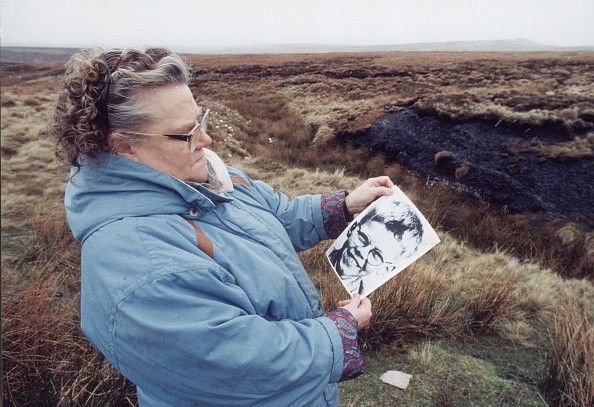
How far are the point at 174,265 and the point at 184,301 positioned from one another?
0.31 ft

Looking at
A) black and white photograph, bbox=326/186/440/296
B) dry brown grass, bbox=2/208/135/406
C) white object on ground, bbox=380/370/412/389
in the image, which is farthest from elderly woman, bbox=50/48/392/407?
white object on ground, bbox=380/370/412/389

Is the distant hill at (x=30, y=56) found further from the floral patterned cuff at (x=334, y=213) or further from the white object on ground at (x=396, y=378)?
the white object on ground at (x=396, y=378)

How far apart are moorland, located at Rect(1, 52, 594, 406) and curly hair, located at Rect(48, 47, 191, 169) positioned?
1.02 feet

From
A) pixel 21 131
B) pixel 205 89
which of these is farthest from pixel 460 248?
pixel 205 89

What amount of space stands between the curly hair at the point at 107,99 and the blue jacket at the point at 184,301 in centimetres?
9

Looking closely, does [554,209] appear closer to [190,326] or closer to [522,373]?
[522,373]

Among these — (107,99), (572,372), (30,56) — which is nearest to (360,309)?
(107,99)

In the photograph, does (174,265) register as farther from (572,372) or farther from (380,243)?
(572,372)

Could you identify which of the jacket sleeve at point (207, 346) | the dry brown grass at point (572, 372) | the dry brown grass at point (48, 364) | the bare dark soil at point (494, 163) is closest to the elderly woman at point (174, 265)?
the jacket sleeve at point (207, 346)

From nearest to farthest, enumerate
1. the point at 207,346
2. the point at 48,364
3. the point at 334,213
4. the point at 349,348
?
the point at 207,346
the point at 349,348
the point at 334,213
the point at 48,364

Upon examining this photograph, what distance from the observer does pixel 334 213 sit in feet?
6.29

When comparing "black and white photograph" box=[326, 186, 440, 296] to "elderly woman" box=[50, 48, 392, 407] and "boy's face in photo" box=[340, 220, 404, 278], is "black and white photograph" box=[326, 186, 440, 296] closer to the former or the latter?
"boy's face in photo" box=[340, 220, 404, 278]

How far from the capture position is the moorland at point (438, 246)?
7.47ft

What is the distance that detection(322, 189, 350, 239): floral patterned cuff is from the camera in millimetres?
1919
